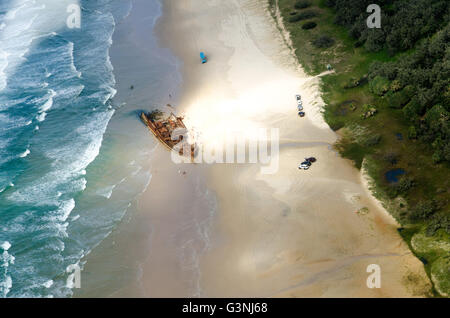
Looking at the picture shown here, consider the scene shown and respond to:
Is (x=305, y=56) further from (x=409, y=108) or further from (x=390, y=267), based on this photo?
(x=390, y=267)

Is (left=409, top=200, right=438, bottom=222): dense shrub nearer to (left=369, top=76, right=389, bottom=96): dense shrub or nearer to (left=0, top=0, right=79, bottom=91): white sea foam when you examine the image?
(left=369, top=76, right=389, bottom=96): dense shrub

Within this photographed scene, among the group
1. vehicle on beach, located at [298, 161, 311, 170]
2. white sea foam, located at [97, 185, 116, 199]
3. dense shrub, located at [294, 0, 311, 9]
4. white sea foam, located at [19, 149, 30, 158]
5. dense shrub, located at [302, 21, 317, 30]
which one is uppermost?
dense shrub, located at [294, 0, 311, 9]

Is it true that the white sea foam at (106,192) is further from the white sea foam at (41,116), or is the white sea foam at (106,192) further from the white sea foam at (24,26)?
the white sea foam at (24,26)

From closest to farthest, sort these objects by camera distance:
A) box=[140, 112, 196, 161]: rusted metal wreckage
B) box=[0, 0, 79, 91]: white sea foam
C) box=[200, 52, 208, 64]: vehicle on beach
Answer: box=[140, 112, 196, 161]: rusted metal wreckage
box=[200, 52, 208, 64]: vehicle on beach
box=[0, 0, 79, 91]: white sea foam

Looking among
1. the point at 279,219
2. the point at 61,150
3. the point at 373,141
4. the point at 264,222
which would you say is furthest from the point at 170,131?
the point at 373,141
